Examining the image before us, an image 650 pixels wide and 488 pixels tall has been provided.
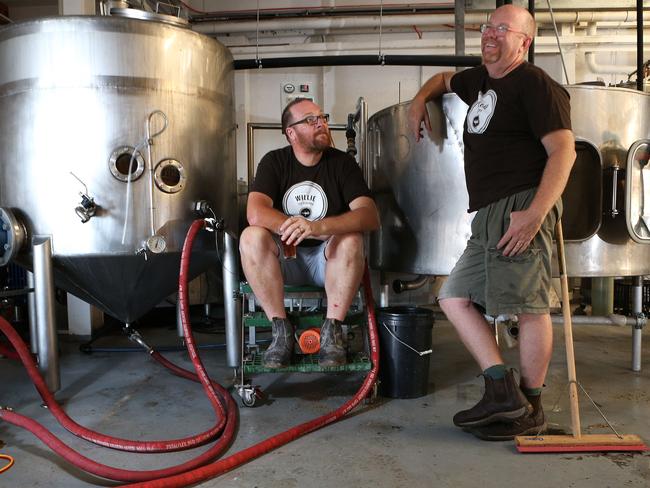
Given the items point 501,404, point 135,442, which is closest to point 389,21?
point 501,404

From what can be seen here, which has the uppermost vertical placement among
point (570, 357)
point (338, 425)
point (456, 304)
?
point (456, 304)

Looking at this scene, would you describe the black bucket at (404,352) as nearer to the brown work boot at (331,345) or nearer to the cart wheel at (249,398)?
the brown work boot at (331,345)

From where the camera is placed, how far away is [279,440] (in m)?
1.53

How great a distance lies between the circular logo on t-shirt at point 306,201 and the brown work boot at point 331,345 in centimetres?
44

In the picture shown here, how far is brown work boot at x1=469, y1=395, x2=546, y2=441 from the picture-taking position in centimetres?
155

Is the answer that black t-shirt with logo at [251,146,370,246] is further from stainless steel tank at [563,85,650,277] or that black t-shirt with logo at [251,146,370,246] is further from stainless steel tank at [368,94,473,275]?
stainless steel tank at [563,85,650,277]

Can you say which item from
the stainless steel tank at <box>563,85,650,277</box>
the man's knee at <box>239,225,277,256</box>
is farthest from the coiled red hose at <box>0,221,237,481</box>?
the stainless steel tank at <box>563,85,650,277</box>

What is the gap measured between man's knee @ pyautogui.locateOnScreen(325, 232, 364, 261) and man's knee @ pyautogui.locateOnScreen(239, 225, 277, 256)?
9.1 inches

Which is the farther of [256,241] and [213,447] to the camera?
[256,241]

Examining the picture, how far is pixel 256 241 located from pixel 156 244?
0.43 m

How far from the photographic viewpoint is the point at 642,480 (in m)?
1.30

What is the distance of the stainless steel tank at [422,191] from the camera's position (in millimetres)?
2102

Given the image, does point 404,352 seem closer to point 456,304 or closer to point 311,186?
point 456,304

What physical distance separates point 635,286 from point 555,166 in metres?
1.16
